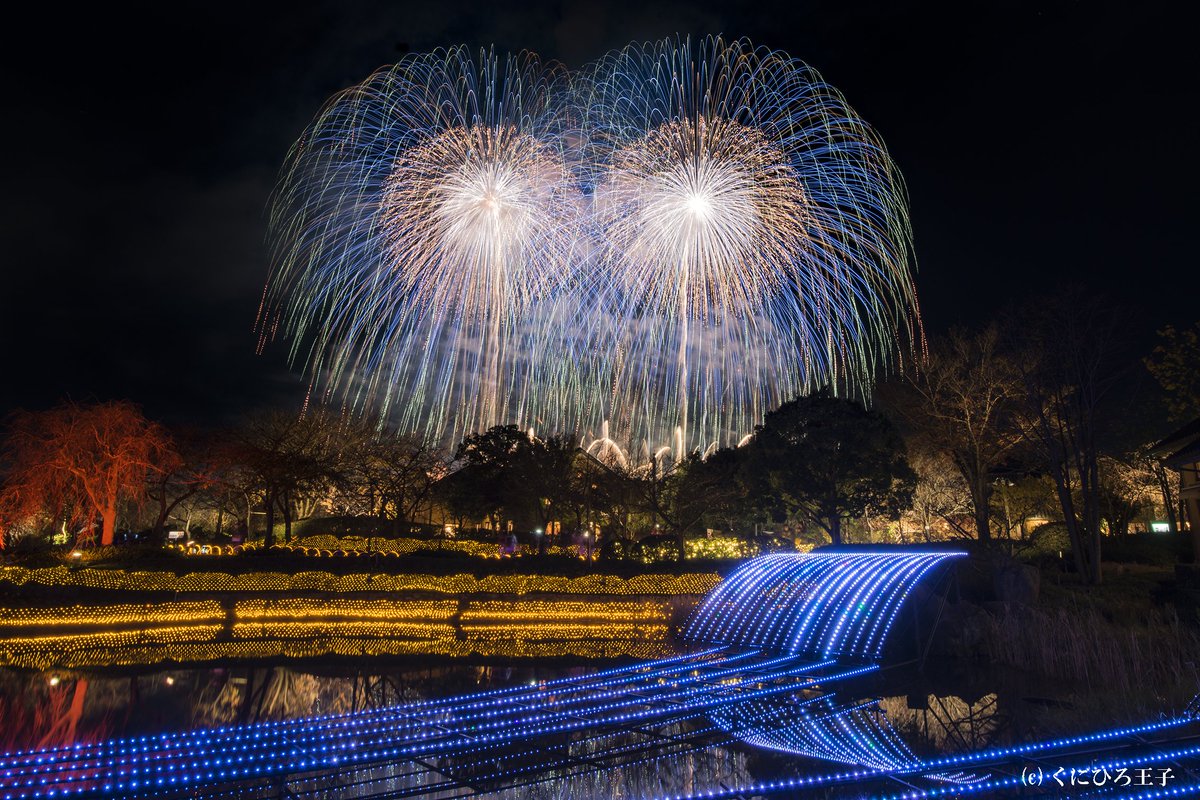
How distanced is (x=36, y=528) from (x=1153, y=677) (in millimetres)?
50749

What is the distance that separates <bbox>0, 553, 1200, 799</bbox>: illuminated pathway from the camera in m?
6.72

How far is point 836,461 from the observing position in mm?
27688

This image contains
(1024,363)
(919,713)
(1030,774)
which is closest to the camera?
(1030,774)

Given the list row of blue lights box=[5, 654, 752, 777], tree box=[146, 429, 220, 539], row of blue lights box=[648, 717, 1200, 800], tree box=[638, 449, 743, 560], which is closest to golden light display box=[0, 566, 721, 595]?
tree box=[638, 449, 743, 560]

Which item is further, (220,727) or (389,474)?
(389,474)

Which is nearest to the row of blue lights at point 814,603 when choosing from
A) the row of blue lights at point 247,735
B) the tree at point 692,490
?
the row of blue lights at point 247,735

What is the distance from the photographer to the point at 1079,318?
2175cm

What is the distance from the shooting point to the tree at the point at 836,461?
27594 millimetres

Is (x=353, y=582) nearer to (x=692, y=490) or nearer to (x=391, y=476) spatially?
(x=692, y=490)

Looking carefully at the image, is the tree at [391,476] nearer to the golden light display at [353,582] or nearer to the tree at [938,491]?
the golden light display at [353,582]

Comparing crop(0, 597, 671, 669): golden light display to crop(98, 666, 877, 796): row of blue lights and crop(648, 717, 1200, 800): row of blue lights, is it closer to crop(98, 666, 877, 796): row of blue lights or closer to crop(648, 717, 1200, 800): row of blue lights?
crop(98, 666, 877, 796): row of blue lights

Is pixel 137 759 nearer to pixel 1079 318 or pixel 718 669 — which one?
pixel 718 669

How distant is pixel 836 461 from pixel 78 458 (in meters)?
28.3

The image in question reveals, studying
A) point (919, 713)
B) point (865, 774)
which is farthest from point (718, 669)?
point (865, 774)
